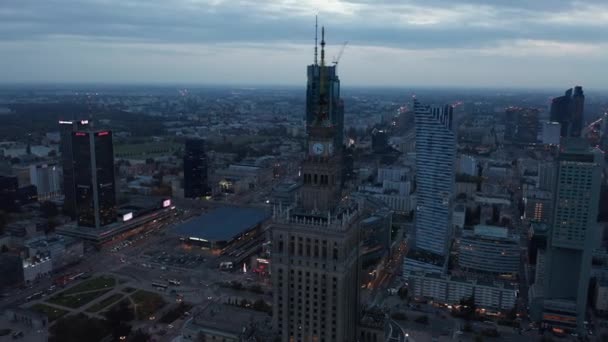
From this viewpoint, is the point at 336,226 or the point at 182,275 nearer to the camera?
the point at 336,226

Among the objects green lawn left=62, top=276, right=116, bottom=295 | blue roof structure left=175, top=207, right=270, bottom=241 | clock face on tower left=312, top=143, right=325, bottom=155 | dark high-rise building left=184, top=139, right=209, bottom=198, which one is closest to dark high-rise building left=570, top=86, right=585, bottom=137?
blue roof structure left=175, top=207, right=270, bottom=241

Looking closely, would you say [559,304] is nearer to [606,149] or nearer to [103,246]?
[103,246]

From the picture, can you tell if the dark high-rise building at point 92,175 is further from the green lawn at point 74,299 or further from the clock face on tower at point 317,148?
the clock face on tower at point 317,148

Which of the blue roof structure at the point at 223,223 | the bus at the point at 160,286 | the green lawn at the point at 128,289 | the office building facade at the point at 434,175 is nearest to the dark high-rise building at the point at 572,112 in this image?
the office building facade at the point at 434,175

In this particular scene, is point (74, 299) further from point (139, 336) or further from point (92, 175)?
point (92, 175)

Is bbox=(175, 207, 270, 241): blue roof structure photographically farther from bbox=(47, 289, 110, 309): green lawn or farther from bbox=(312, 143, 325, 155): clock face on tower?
bbox=(312, 143, 325, 155): clock face on tower

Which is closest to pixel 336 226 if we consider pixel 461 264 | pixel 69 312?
pixel 69 312

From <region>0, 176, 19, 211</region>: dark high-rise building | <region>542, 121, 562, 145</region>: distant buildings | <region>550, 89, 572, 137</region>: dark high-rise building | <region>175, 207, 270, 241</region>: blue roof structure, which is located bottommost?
<region>175, 207, 270, 241</region>: blue roof structure

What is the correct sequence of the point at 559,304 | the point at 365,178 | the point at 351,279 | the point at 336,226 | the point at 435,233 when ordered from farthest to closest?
the point at 365,178 → the point at 435,233 → the point at 559,304 → the point at 351,279 → the point at 336,226
